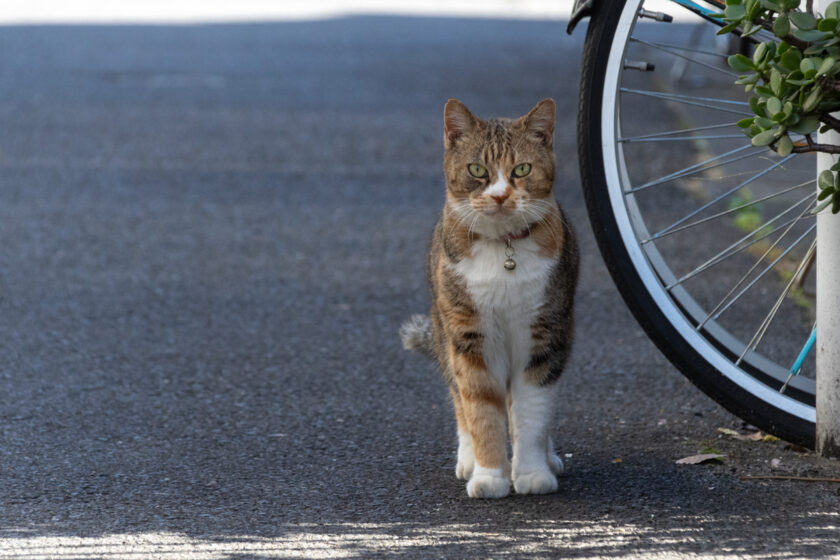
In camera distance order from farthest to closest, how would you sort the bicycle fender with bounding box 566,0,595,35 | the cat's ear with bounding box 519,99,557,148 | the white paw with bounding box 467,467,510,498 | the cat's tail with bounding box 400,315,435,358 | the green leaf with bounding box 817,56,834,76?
the cat's tail with bounding box 400,315,435,358 < the bicycle fender with bounding box 566,0,595,35 < the cat's ear with bounding box 519,99,557,148 < the white paw with bounding box 467,467,510,498 < the green leaf with bounding box 817,56,834,76

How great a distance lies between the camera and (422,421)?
3344 millimetres

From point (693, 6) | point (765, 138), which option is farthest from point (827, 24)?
point (693, 6)

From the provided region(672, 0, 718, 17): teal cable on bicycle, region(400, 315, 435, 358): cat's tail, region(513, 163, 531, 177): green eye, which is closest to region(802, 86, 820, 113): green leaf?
region(672, 0, 718, 17): teal cable on bicycle

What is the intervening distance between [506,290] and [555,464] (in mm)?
484

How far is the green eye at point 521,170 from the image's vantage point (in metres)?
2.80

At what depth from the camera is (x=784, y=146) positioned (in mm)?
2393

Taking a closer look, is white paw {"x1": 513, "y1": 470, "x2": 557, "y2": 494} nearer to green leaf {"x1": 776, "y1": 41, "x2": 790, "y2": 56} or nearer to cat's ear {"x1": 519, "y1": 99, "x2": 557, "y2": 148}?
cat's ear {"x1": 519, "y1": 99, "x2": 557, "y2": 148}

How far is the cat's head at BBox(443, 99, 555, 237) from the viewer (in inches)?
108

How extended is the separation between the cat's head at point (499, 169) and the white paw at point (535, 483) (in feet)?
1.92

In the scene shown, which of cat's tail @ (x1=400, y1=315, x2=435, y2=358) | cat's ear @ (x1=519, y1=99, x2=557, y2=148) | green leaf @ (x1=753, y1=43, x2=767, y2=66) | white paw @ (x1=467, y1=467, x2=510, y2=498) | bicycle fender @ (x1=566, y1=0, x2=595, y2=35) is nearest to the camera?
green leaf @ (x1=753, y1=43, x2=767, y2=66)

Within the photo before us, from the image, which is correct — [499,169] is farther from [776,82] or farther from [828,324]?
[828,324]

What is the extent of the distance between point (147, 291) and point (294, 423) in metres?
1.69

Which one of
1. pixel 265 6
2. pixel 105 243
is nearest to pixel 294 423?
pixel 105 243

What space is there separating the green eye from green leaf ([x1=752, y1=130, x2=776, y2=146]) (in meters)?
0.59
